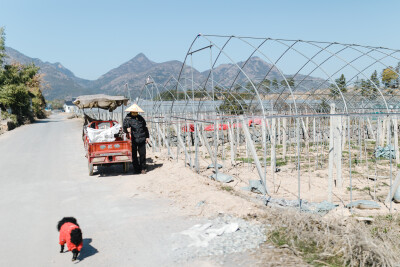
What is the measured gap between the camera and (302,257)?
4086mm

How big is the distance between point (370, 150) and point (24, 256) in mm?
13648

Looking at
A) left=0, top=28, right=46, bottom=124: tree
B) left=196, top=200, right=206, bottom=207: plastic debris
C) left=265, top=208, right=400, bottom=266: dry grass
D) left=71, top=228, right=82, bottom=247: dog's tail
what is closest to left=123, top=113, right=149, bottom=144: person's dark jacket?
left=196, top=200, right=206, bottom=207: plastic debris

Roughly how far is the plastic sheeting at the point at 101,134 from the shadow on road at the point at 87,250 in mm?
5514

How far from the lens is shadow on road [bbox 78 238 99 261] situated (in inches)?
174

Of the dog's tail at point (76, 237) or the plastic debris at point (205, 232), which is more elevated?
the dog's tail at point (76, 237)

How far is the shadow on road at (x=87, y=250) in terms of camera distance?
14.5 ft

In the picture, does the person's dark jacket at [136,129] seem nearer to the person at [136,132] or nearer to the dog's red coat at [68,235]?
the person at [136,132]

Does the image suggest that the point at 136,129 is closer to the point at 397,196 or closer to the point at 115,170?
the point at 115,170

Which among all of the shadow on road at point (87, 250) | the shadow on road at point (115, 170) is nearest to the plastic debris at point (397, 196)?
the shadow on road at point (87, 250)

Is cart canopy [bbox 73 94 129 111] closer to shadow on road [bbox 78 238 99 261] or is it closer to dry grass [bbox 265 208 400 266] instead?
shadow on road [bbox 78 238 99 261]

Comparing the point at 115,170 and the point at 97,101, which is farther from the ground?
the point at 97,101

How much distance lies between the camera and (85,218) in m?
5.99


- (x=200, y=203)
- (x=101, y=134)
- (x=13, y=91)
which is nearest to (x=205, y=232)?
(x=200, y=203)

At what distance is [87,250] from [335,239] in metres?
3.28
